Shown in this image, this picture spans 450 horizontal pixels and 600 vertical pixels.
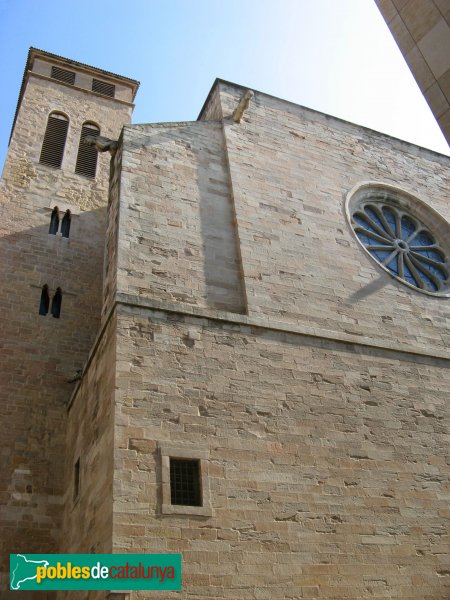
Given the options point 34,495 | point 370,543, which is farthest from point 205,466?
point 34,495

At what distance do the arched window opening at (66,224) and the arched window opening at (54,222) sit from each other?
0.44 feet

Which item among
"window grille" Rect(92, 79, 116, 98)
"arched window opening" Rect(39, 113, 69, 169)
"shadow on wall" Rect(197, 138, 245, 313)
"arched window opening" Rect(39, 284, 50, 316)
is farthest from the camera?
"window grille" Rect(92, 79, 116, 98)

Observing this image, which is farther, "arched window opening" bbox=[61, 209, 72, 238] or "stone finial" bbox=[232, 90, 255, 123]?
"arched window opening" bbox=[61, 209, 72, 238]

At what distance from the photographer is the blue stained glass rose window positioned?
10953mm

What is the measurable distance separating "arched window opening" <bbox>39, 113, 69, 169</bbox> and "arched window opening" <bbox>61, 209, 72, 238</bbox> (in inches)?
65.2

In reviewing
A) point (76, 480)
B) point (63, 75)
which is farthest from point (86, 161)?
point (76, 480)

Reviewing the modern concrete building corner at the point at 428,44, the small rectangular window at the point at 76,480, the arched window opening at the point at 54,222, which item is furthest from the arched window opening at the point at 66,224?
the modern concrete building corner at the point at 428,44

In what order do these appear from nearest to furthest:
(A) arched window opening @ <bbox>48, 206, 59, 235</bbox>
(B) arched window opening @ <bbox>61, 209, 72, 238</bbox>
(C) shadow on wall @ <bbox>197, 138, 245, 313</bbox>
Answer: (C) shadow on wall @ <bbox>197, 138, 245, 313</bbox>, (A) arched window opening @ <bbox>48, 206, 59, 235</bbox>, (B) arched window opening @ <bbox>61, 209, 72, 238</bbox>

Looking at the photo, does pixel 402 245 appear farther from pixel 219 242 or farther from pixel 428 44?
pixel 428 44

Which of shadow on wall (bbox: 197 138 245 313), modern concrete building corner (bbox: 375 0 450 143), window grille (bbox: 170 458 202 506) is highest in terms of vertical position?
shadow on wall (bbox: 197 138 245 313)

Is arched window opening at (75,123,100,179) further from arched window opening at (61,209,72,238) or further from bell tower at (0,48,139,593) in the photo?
arched window opening at (61,209,72,238)

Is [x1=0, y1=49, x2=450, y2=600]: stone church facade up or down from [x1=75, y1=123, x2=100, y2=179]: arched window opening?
down

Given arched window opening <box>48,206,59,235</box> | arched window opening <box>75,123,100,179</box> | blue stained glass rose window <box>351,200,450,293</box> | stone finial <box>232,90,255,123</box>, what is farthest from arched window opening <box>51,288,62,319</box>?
blue stained glass rose window <box>351,200,450,293</box>

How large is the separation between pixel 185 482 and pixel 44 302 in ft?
20.4
